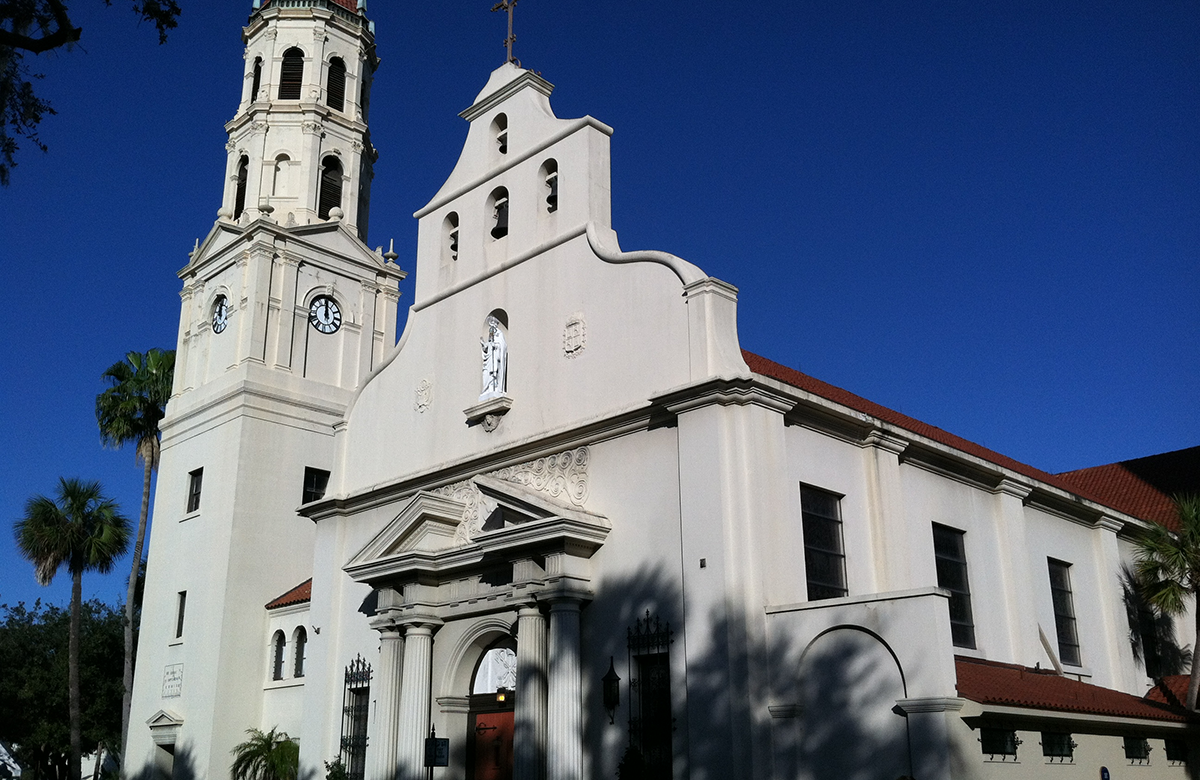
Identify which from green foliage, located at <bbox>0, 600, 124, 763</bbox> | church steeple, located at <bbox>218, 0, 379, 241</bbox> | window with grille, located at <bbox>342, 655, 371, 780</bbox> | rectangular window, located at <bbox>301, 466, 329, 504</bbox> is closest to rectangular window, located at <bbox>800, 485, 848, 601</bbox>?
window with grille, located at <bbox>342, 655, 371, 780</bbox>

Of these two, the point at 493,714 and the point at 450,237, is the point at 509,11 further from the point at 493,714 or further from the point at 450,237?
the point at 493,714

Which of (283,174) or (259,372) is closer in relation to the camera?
(259,372)

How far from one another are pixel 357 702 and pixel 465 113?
12567mm

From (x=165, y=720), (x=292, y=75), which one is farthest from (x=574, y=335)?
(x=292, y=75)

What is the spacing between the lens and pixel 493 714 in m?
20.2

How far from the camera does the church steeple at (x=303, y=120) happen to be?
3566cm

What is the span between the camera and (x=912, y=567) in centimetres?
1978

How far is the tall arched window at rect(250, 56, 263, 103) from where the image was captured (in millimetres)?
36875

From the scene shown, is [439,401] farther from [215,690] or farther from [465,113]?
[215,690]

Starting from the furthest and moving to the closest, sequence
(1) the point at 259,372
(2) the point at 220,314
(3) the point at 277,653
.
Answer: (2) the point at 220,314 < (1) the point at 259,372 < (3) the point at 277,653

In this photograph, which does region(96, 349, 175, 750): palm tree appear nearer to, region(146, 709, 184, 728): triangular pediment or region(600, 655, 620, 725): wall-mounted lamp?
region(146, 709, 184, 728): triangular pediment

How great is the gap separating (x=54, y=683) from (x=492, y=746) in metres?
28.4

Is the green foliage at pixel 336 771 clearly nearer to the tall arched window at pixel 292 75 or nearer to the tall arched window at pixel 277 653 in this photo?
the tall arched window at pixel 277 653

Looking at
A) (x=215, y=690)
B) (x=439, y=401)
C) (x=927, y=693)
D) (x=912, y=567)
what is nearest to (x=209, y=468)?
(x=215, y=690)
